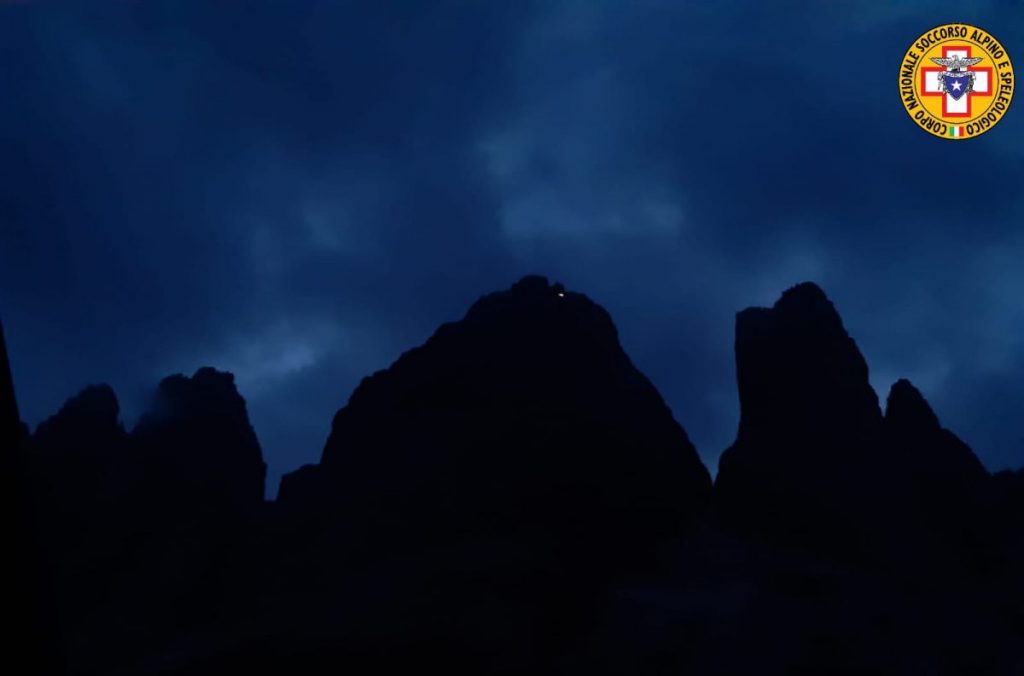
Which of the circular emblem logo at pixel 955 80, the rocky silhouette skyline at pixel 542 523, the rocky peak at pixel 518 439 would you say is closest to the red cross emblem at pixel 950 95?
the circular emblem logo at pixel 955 80

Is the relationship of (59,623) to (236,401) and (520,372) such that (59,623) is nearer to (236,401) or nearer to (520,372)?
(520,372)

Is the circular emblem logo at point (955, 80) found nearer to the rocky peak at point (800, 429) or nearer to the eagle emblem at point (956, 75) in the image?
the eagle emblem at point (956, 75)

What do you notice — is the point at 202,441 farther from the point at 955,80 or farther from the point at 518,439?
the point at 955,80

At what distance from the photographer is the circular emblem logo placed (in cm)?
3447

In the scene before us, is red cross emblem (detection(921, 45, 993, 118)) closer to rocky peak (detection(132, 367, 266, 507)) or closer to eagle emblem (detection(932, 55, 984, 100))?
eagle emblem (detection(932, 55, 984, 100))

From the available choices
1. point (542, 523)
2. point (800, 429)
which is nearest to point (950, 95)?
point (800, 429)

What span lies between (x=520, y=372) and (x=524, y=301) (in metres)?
7.29

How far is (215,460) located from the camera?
2918 inches

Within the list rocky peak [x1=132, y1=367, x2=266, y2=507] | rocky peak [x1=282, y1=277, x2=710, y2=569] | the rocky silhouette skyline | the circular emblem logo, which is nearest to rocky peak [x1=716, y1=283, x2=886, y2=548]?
the rocky silhouette skyline

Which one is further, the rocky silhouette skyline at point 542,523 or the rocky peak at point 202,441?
the rocky peak at point 202,441

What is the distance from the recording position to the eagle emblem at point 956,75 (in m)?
35.2

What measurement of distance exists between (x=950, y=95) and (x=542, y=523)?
33.4 meters

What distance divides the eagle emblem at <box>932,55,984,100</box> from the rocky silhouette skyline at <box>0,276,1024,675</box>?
27101 millimetres

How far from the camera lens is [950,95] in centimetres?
3516
